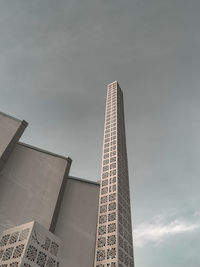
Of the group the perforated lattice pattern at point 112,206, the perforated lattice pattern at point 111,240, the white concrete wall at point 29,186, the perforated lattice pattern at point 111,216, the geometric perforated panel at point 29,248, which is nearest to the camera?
the geometric perforated panel at point 29,248

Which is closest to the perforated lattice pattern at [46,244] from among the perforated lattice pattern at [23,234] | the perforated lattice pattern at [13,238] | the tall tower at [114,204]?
the perforated lattice pattern at [23,234]

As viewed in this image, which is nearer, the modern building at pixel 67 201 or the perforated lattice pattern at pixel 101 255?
the perforated lattice pattern at pixel 101 255

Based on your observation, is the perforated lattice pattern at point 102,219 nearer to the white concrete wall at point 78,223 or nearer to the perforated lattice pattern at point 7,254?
the white concrete wall at point 78,223

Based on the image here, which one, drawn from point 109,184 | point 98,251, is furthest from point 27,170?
point 98,251

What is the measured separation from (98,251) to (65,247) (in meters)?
2.17

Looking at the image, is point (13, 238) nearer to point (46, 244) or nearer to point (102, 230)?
point (46, 244)

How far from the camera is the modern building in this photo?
11.6m

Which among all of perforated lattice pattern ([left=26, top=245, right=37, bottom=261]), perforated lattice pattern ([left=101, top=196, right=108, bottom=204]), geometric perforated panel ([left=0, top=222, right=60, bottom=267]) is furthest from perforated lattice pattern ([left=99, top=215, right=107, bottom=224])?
perforated lattice pattern ([left=26, top=245, right=37, bottom=261])

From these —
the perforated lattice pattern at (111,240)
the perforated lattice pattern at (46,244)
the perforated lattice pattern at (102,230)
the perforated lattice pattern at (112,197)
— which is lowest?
the perforated lattice pattern at (46,244)

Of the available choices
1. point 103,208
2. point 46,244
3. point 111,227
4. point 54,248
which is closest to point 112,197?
point 103,208

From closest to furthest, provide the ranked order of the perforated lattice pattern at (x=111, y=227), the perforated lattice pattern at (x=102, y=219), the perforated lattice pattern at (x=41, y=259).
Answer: the perforated lattice pattern at (x=41, y=259) < the perforated lattice pattern at (x=111, y=227) < the perforated lattice pattern at (x=102, y=219)

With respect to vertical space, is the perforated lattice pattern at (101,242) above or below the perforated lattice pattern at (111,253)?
above

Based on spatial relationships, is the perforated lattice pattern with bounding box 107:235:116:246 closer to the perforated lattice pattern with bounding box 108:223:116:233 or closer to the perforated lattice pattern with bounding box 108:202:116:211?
the perforated lattice pattern with bounding box 108:223:116:233

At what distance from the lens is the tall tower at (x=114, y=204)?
11.0 meters
